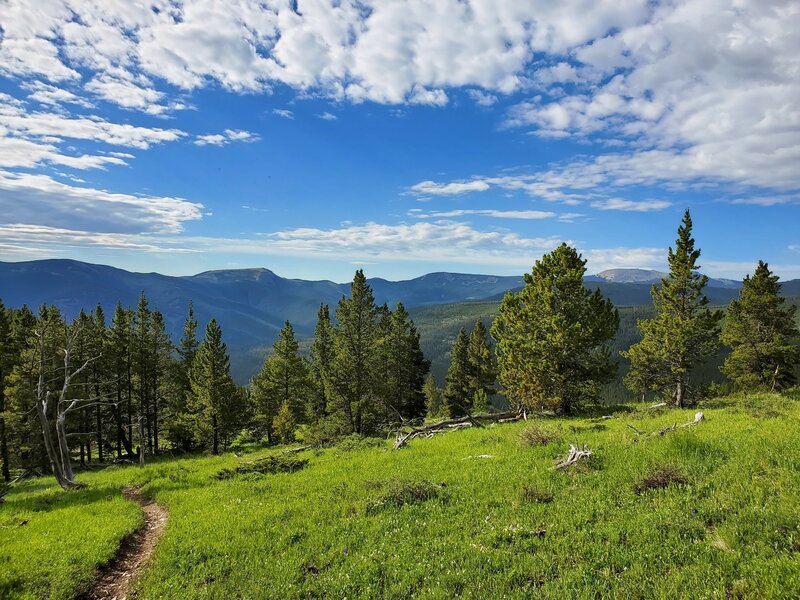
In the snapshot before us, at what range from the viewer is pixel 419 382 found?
174 ft

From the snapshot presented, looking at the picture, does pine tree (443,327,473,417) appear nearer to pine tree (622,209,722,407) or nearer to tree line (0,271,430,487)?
tree line (0,271,430,487)

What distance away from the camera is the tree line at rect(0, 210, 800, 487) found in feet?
85.3

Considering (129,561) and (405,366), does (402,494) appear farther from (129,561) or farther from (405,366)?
(405,366)

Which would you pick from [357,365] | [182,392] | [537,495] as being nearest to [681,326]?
[537,495]

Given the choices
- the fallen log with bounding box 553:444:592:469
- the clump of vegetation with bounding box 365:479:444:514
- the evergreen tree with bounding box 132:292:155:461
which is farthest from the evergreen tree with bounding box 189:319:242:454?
the fallen log with bounding box 553:444:592:469

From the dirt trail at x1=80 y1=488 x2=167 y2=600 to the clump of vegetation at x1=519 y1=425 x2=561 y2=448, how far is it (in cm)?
1343

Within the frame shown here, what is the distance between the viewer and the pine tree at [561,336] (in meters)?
25.3

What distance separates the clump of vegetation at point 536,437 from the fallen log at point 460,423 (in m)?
9.68

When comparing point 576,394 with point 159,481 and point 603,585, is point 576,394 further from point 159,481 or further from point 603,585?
point 159,481

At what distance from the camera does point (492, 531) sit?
369 inches

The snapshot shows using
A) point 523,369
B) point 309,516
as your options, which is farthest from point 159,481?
point 523,369

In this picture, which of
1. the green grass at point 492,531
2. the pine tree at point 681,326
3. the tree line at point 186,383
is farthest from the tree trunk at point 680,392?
the tree line at point 186,383

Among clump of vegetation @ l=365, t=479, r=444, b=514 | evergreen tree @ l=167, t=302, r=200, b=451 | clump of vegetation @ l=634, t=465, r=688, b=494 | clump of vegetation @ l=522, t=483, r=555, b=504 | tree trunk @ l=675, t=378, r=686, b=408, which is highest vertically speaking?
clump of vegetation @ l=634, t=465, r=688, b=494

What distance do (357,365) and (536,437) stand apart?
23.6 meters
